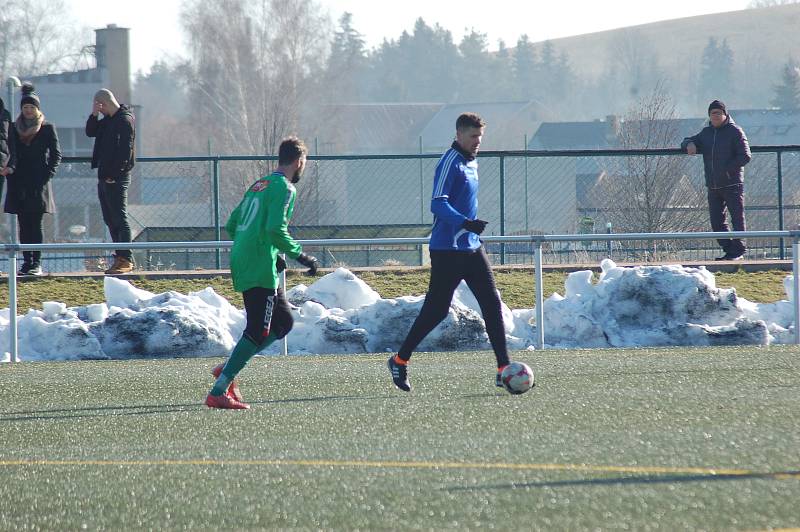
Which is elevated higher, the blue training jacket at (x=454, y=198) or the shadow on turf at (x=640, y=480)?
the blue training jacket at (x=454, y=198)

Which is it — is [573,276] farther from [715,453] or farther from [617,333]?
[715,453]

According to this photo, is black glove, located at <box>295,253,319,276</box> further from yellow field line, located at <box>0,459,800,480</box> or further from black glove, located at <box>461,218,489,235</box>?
yellow field line, located at <box>0,459,800,480</box>

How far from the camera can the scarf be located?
13539 millimetres

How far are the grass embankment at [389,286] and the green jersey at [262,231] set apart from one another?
19.8ft

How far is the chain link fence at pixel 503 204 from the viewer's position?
1606cm

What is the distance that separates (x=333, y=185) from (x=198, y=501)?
70.0ft

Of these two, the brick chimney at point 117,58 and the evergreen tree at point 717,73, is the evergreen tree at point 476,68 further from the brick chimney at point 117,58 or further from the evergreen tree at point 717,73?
the brick chimney at point 117,58

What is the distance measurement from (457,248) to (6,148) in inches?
270

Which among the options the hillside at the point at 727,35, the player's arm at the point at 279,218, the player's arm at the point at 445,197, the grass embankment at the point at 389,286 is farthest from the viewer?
the hillside at the point at 727,35

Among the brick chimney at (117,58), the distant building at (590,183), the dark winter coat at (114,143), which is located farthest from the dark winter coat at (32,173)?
the brick chimney at (117,58)

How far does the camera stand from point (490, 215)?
2017 centimetres

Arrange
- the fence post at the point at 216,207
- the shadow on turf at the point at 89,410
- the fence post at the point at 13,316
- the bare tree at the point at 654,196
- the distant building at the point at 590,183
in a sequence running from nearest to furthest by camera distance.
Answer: the shadow on turf at the point at 89,410 → the fence post at the point at 13,316 → the fence post at the point at 216,207 → the bare tree at the point at 654,196 → the distant building at the point at 590,183

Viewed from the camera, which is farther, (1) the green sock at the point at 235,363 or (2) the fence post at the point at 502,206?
(2) the fence post at the point at 502,206

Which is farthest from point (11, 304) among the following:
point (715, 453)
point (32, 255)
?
point (715, 453)
